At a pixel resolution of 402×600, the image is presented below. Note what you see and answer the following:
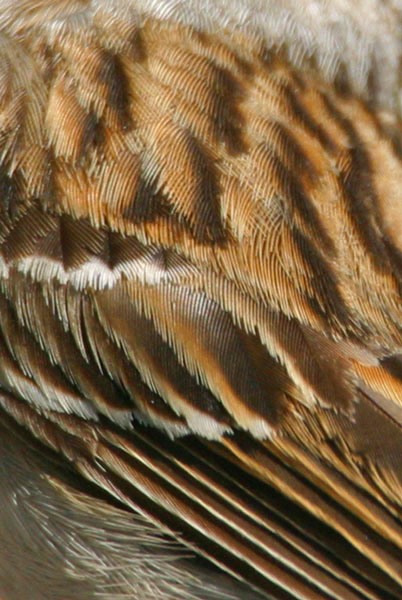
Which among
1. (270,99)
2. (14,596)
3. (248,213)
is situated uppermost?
(270,99)

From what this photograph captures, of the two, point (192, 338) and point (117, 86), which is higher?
point (117, 86)

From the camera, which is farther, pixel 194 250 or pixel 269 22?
pixel 269 22

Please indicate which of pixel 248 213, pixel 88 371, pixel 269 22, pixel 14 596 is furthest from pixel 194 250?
pixel 14 596

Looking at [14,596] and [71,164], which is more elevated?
[71,164]

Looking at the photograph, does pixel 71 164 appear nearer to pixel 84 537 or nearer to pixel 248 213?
pixel 248 213

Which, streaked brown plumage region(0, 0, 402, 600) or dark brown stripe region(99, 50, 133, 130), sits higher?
dark brown stripe region(99, 50, 133, 130)

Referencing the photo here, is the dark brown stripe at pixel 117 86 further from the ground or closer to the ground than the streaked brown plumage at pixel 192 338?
further from the ground
